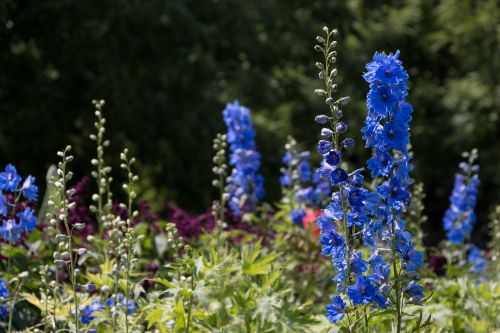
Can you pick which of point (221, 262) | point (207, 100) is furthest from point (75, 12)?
point (221, 262)

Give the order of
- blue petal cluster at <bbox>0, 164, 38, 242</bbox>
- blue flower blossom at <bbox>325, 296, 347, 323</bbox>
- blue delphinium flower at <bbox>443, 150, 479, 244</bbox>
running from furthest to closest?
blue delphinium flower at <bbox>443, 150, 479, 244</bbox> < blue petal cluster at <bbox>0, 164, 38, 242</bbox> < blue flower blossom at <bbox>325, 296, 347, 323</bbox>

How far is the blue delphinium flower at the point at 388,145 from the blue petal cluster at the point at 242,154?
224cm

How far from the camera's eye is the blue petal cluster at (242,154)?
17.3ft

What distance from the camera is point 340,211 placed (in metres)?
3.05

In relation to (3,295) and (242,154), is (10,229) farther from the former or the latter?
(242,154)

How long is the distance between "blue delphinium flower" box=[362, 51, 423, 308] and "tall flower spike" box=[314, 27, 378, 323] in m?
0.05

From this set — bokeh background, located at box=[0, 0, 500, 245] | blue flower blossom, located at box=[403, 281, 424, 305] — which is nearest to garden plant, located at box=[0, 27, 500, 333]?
blue flower blossom, located at box=[403, 281, 424, 305]

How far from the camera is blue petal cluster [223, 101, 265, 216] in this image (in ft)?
17.3

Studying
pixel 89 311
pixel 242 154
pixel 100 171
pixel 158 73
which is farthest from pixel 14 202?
pixel 158 73

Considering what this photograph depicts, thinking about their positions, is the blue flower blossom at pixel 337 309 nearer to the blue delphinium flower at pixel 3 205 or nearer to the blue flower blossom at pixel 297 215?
the blue delphinium flower at pixel 3 205

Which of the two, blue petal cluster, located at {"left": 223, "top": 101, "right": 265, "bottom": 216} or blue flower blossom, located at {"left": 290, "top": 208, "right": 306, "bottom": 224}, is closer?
blue flower blossom, located at {"left": 290, "top": 208, "right": 306, "bottom": 224}

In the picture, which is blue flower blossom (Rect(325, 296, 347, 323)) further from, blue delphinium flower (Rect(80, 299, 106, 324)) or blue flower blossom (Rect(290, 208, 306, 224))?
blue flower blossom (Rect(290, 208, 306, 224))

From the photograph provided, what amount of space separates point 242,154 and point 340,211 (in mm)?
2263

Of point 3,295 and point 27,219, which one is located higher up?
point 27,219
